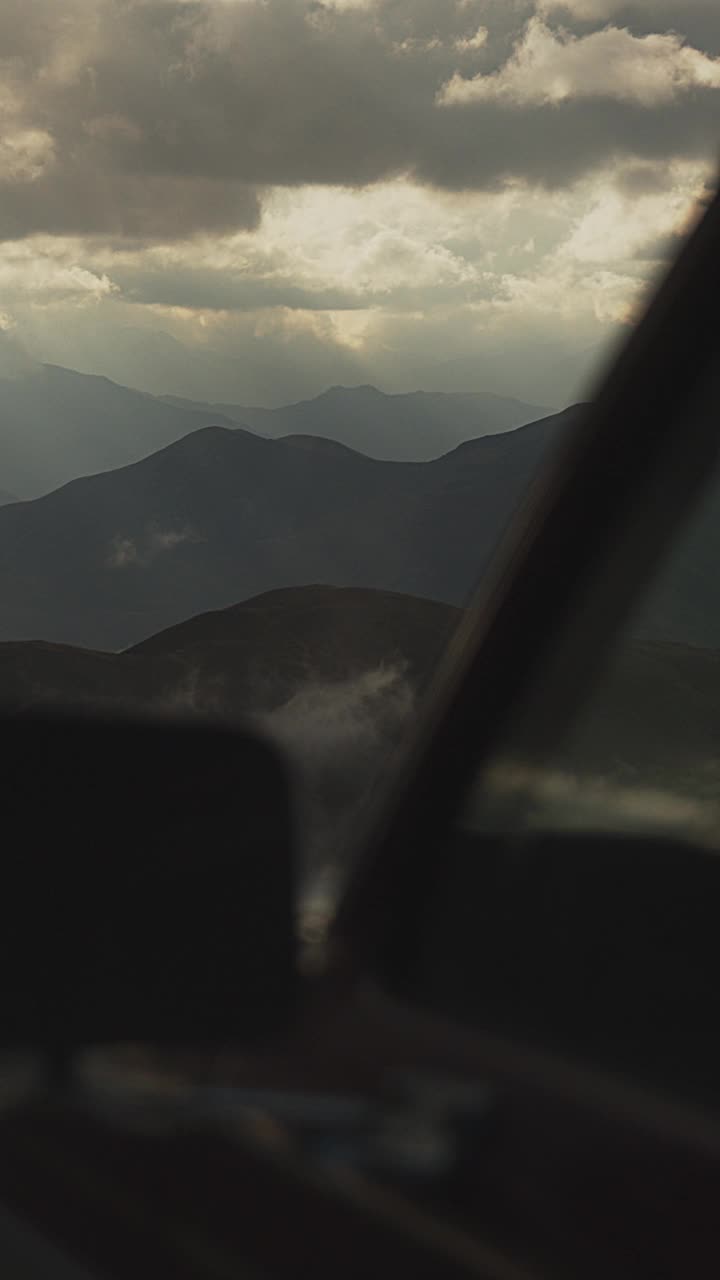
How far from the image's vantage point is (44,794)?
5.25 ft

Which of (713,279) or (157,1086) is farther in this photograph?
(157,1086)

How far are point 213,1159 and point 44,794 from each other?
0.51 m

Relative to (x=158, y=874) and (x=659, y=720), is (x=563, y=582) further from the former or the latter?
(x=158, y=874)

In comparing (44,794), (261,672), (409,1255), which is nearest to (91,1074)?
(44,794)

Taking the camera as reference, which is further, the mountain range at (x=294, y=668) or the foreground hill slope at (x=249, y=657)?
the foreground hill slope at (x=249, y=657)

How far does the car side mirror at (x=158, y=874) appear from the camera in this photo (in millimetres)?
1521

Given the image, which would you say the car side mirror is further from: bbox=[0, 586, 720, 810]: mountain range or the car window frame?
bbox=[0, 586, 720, 810]: mountain range

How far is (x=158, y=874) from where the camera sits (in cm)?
152

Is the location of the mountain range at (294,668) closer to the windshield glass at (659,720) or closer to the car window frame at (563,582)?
the car window frame at (563,582)

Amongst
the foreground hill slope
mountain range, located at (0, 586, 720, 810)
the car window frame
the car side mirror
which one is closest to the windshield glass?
the car window frame

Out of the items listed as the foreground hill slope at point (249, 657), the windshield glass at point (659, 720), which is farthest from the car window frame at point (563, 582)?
the foreground hill slope at point (249, 657)

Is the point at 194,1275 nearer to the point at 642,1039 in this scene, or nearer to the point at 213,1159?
the point at 213,1159

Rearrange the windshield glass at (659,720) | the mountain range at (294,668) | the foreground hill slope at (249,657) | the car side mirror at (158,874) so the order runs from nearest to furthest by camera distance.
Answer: the windshield glass at (659,720) → the car side mirror at (158,874) → the mountain range at (294,668) → the foreground hill slope at (249,657)

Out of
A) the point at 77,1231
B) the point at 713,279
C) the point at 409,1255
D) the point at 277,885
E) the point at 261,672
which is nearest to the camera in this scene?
the point at 713,279
